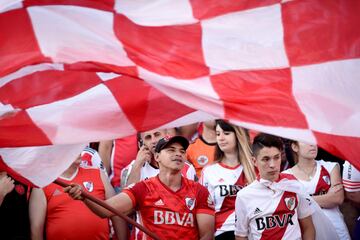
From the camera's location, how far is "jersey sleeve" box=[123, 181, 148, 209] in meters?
6.39

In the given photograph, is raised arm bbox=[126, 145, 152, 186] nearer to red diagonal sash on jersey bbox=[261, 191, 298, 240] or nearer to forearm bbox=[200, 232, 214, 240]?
forearm bbox=[200, 232, 214, 240]

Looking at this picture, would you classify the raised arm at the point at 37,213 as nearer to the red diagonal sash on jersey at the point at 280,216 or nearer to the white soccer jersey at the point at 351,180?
the red diagonal sash on jersey at the point at 280,216

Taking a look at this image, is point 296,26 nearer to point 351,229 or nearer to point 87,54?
point 87,54

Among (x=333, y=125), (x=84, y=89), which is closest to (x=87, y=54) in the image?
(x=84, y=89)

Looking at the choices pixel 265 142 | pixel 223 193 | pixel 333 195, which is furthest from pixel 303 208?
pixel 333 195

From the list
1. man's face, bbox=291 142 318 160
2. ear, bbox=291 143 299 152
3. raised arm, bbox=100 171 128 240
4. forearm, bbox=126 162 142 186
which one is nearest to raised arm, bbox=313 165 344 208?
man's face, bbox=291 142 318 160

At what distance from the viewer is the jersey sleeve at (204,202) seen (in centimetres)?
653

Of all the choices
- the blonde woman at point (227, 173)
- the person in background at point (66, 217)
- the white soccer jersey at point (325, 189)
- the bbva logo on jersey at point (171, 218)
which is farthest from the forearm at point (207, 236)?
the white soccer jersey at point (325, 189)

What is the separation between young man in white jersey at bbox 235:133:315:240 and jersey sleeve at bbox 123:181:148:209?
78 cm

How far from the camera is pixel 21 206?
6.68m

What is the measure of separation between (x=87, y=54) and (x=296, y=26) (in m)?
1.15

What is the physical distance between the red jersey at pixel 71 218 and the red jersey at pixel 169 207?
513mm

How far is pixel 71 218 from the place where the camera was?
6.72 meters

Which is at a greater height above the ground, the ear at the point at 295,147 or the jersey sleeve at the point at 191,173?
the jersey sleeve at the point at 191,173
